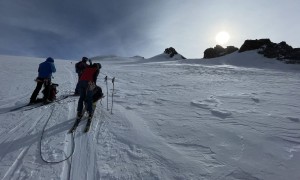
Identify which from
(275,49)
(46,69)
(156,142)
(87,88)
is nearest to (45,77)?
(46,69)

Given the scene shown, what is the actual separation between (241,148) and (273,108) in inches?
160

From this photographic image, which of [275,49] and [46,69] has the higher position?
[275,49]

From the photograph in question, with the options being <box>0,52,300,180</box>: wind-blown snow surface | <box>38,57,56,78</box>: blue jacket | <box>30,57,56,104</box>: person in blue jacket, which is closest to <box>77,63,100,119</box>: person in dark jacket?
<box>0,52,300,180</box>: wind-blown snow surface

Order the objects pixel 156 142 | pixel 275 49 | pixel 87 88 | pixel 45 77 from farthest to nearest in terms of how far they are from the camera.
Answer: pixel 275 49 → pixel 45 77 → pixel 87 88 → pixel 156 142

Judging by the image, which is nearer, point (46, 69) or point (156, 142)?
point (156, 142)

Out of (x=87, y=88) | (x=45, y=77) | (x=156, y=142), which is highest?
(x=45, y=77)

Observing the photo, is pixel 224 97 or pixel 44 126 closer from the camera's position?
pixel 44 126

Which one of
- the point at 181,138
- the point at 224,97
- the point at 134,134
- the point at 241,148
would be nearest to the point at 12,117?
the point at 134,134

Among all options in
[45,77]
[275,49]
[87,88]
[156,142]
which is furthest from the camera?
[275,49]

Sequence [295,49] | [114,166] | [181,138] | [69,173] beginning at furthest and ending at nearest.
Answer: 1. [295,49]
2. [181,138]
3. [114,166]
4. [69,173]

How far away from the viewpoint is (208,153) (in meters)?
4.54

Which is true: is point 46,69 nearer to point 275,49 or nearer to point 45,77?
point 45,77

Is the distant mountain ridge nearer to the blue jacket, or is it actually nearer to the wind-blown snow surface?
the wind-blown snow surface

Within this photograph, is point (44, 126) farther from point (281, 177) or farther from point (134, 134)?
point (281, 177)
